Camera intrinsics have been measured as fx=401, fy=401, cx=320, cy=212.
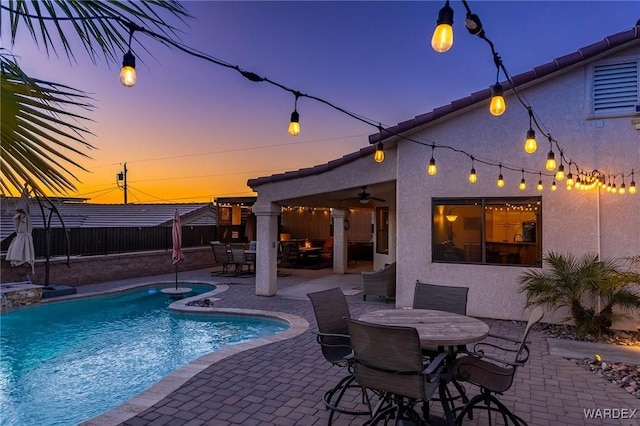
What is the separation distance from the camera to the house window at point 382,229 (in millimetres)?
13852

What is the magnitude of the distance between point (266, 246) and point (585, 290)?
6.85m

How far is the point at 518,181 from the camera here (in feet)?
25.4

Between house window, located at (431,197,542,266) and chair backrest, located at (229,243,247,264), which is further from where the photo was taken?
chair backrest, located at (229,243,247,264)

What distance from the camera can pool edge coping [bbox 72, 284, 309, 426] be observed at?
374 centimetres

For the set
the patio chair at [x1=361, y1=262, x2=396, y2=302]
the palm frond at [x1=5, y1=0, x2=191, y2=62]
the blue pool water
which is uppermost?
the palm frond at [x1=5, y1=0, x2=191, y2=62]

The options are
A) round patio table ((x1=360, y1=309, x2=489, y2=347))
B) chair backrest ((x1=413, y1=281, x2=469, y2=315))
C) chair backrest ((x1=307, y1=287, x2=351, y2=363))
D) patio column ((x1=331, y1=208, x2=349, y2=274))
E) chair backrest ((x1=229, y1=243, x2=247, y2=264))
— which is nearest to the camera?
round patio table ((x1=360, y1=309, x2=489, y2=347))

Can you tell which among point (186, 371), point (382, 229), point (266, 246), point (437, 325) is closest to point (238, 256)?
point (266, 246)

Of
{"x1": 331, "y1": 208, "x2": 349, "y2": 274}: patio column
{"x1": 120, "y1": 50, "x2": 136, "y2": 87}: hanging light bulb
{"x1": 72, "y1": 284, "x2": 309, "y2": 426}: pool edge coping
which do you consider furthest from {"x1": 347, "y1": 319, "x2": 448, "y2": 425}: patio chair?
{"x1": 331, "y1": 208, "x2": 349, "y2": 274}: patio column

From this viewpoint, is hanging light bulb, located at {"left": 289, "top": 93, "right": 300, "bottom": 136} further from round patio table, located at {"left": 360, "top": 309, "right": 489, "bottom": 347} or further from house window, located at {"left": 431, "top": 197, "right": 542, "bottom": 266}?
house window, located at {"left": 431, "top": 197, "right": 542, "bottom": 266}

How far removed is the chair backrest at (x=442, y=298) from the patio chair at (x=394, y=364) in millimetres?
1687

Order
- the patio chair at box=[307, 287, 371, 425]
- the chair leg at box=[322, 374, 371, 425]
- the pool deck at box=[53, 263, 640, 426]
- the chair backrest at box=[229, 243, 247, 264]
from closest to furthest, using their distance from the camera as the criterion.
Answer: the chair leg at box=[322, 374, 371, 425], the pool deck at box=[53, 263, 640, 426], the patio chair at box=[307, 287, 371, 425], the chair backrest at box=[229, 243, 247, 264]

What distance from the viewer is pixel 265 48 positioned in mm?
10562

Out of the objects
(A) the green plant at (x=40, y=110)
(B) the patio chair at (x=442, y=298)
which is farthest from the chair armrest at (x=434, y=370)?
(A) the green plant at (x=40, y=110)

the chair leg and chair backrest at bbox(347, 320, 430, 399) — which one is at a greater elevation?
chair backrest at bbox(347, 320, 430, 399)
